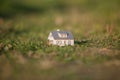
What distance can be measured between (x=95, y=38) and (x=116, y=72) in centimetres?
1066

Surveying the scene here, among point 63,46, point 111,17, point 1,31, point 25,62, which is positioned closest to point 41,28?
point 1,31

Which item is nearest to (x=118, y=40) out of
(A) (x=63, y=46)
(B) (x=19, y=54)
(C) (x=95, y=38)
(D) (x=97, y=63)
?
(C) (x=95, y=38)

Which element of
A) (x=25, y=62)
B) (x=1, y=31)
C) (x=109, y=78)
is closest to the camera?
(x=109, y=78)

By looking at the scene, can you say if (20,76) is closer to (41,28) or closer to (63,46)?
(63,46)

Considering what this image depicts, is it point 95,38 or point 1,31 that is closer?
point 95,38

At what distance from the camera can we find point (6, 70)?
77.4ft

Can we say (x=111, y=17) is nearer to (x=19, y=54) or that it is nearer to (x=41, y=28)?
(x=41, y=28)

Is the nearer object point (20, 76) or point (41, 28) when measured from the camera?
point (20, 76)

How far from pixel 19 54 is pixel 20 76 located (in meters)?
5.09

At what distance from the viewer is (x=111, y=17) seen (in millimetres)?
42750

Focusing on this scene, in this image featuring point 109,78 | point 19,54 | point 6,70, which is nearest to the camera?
point 109,78

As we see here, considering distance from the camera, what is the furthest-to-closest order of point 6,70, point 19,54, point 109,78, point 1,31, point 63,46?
point 1,31, point 63,46, point 19,54, point 6,70, point 109,78

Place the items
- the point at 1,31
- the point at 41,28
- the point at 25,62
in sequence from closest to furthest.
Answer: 1. the point at 25,62
2. the point at 1,31
3. the point at 41,28

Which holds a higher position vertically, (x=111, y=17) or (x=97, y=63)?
(x=111, y=17)
